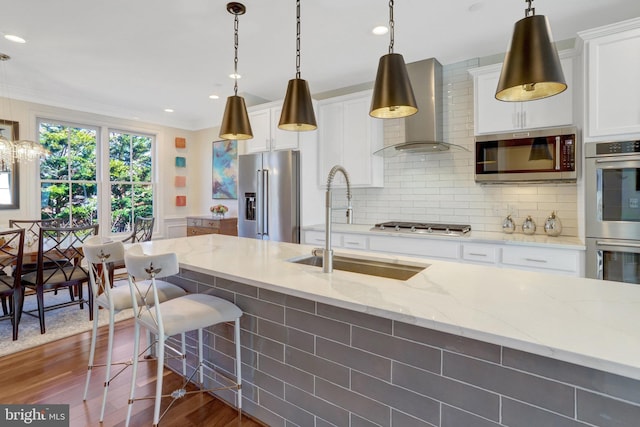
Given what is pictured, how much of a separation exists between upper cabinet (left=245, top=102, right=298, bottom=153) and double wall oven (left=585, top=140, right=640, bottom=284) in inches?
113

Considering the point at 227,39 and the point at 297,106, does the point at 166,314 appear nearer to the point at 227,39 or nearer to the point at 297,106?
the point at 297,106

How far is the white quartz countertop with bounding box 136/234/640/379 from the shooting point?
822 mm

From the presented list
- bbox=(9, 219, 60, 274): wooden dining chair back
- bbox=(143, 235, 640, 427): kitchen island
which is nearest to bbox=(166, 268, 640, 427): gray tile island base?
bbox=(143, 235, 640, 427): kitchen island

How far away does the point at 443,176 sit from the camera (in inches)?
141

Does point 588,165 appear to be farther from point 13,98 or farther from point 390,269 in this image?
point 13,98

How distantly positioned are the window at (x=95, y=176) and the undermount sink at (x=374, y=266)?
4498mm

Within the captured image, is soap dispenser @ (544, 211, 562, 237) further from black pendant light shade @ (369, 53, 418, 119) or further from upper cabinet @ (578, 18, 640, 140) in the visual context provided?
black pendant light shade @ (369, 53, 418, 119)

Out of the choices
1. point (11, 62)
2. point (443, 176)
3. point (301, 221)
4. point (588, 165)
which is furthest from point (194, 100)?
point (588, 165)

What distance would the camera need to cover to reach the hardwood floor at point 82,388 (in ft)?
5.97

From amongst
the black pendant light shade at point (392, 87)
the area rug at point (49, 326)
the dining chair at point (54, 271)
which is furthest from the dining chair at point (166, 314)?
the dining chair at point (54, 271)

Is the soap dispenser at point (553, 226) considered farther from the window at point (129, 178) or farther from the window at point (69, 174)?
the window at point (69, 174)

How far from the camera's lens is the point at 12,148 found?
12.2 feet

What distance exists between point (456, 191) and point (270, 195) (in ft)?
7.13

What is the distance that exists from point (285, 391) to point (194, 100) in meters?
4.47
